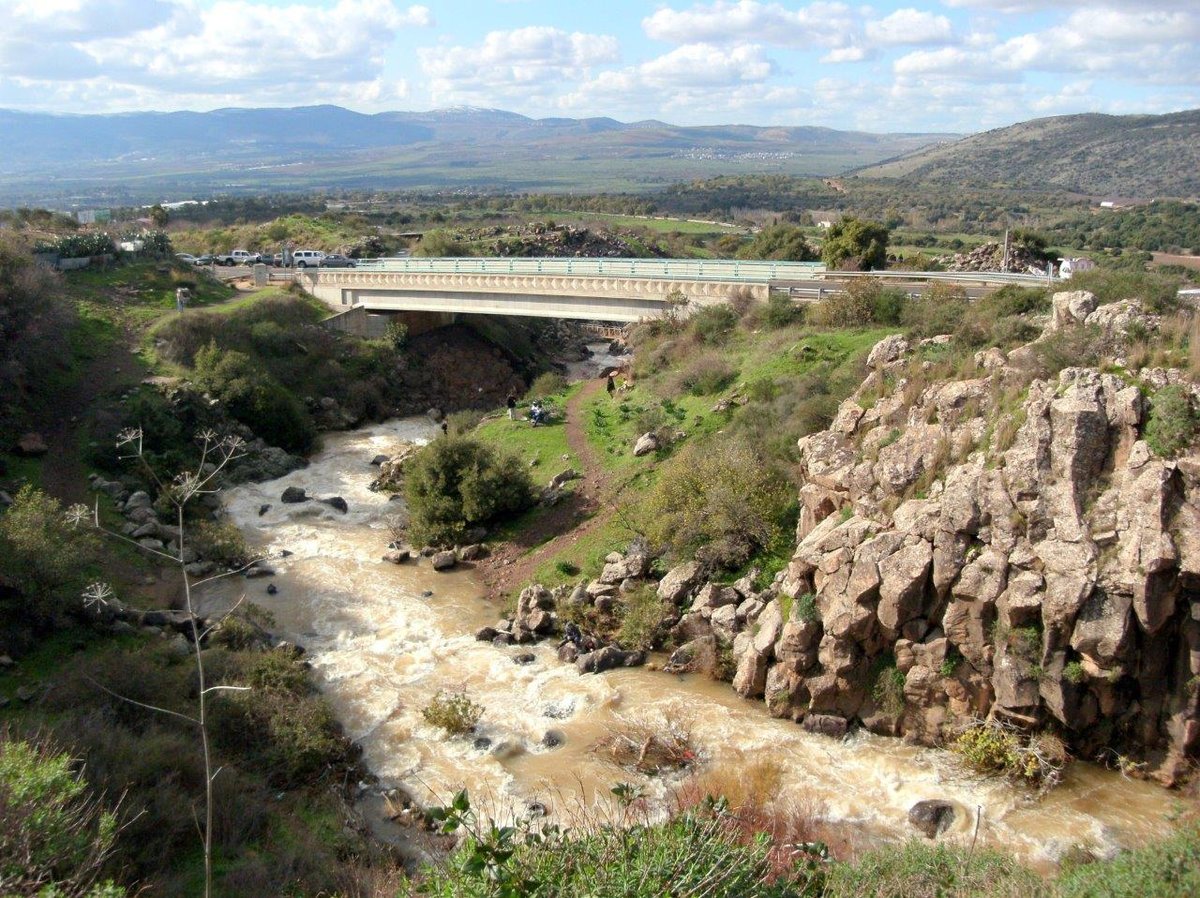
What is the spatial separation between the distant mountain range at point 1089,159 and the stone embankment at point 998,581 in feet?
365

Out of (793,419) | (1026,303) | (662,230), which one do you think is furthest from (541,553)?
(662,230)

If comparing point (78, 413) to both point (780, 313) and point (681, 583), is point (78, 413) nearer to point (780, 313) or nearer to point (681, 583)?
point (681, 583)

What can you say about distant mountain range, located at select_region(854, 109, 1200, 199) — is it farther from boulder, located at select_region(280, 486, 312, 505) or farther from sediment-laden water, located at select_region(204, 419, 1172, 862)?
sediment-laden water, located at select_region(204, 419, 1172, 862)

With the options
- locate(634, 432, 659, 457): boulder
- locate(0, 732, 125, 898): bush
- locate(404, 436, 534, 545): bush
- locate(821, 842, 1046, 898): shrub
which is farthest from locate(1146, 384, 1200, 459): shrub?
locate(404, 436, 534, 545): bush

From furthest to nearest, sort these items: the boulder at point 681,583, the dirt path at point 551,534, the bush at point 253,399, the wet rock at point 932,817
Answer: the bush at point 253,399 < the dirt path at point 551,534 < the boulder at point 681,583 < the wet rock at point 932,817

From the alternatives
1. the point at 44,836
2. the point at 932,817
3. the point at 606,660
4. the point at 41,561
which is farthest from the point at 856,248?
the point at 44,836

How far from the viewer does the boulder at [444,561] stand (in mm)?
27125

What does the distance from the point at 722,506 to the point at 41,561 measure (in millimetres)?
15894

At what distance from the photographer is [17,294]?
109 feet

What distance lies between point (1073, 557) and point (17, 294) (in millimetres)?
34815

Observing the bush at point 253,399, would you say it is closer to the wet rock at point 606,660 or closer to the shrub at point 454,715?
the wet rock at point 606,660

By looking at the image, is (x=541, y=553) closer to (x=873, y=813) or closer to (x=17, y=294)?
(x=873, y=813)

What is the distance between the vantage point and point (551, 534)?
28.0 meters

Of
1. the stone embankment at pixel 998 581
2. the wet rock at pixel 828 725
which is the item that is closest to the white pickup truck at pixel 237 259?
the stone embankment at pixel 998 581
